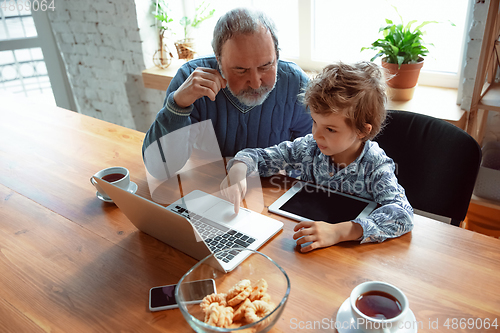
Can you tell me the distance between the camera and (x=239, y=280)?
77cm

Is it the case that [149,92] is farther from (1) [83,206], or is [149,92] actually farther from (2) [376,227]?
(2) [376,227]

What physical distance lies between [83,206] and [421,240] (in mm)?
908

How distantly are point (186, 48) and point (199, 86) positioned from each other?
1448 millimetres

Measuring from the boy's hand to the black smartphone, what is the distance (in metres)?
0.24

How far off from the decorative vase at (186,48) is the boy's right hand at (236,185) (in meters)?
1.60

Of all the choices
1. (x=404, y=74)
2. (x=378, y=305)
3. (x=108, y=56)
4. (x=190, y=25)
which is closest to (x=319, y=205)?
(x=378, y=305)

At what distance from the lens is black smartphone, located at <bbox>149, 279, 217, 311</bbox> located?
0.71 metres

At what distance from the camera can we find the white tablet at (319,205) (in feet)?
3.26

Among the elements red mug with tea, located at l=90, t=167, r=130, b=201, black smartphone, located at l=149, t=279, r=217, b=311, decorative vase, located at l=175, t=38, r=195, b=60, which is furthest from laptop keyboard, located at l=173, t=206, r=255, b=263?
decorative vase, located at l=175, t=38, r=195, b=60

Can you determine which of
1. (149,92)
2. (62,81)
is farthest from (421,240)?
(62,81)

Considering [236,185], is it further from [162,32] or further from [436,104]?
[162,32]

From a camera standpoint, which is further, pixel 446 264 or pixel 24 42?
pixel 24 42

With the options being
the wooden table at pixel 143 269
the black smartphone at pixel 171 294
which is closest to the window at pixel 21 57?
the wooden table at pixel 143 269

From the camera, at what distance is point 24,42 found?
10.5ft
